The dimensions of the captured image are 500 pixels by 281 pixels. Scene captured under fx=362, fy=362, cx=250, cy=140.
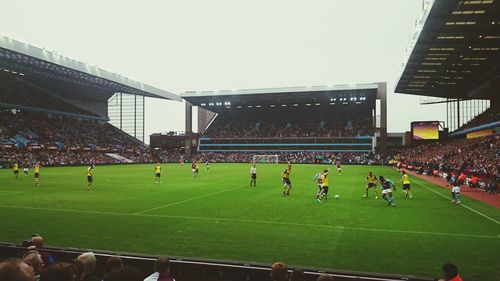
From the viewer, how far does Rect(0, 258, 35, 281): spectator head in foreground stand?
261 centimetres

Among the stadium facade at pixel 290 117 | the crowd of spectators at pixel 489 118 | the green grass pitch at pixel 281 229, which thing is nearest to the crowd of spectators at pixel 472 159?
the crowd of spectators at pixel 489 118

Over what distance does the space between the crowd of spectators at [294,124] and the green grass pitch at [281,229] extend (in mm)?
84389

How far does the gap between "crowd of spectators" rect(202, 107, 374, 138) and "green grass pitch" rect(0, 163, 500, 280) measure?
84.4 m

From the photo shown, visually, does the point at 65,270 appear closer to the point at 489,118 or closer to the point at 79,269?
the point at 79,269

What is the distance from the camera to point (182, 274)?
7.23 metres

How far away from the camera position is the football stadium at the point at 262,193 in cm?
820

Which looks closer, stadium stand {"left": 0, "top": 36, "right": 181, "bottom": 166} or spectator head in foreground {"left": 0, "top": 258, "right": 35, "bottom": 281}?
spectator head in foreground {"left": 0, "top": 258, "right": 35, "bottom": 281}

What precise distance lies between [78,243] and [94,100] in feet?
317

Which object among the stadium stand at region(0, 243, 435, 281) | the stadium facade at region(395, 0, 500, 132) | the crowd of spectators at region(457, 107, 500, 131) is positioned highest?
the stadium facade at region(395, 0, 500, 132)

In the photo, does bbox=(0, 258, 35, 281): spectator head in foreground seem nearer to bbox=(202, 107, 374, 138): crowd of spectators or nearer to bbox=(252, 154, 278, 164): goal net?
bbox=(252, 154, 278, 164): goal net

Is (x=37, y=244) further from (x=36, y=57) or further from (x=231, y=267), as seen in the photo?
(x=36, y=57)

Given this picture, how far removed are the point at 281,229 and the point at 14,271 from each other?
11350 mm

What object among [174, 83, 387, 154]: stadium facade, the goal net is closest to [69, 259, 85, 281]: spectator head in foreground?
[174, 83, 387, 154]: stadium facade

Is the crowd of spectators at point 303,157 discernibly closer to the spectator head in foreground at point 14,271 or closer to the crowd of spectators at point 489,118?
the crowd of spectators at point 489,118
